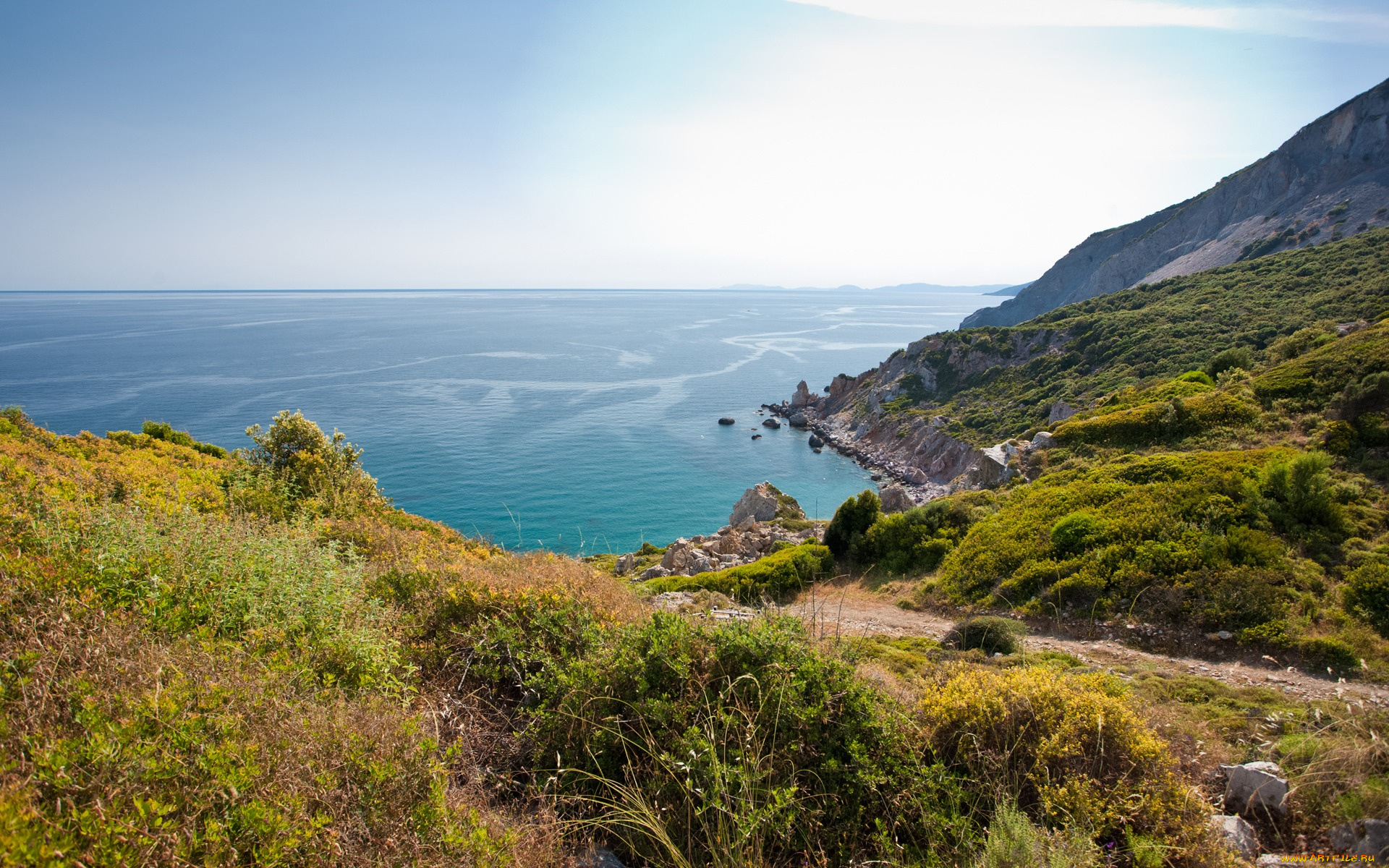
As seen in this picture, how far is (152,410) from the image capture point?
64.0 metres

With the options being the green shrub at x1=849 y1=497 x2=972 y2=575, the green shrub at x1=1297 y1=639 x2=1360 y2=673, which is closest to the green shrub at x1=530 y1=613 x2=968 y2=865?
the green shrub at x1=1297 y1=639 x2=1360 y2=673

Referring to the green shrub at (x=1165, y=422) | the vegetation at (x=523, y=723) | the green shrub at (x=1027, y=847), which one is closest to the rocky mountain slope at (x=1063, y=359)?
the green shrub at (x=1165, y=422)

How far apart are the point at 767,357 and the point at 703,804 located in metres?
127

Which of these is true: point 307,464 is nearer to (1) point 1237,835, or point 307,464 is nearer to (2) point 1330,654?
(1) point 1237,835

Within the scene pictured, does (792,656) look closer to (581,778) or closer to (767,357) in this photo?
(581,778)

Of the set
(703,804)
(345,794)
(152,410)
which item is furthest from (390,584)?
(152,410)

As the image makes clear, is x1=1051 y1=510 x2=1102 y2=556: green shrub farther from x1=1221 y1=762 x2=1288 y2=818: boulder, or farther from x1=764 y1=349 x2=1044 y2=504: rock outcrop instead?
x1=764 y1=349 x2=1044 y2=504: rock outcrop

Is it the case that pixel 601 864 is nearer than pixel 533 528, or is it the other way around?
pixel 601 864

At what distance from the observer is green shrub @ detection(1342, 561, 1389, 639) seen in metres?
10.2

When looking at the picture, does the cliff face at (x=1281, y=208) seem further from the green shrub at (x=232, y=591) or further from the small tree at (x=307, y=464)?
the green shrub at (x=232, y=591)

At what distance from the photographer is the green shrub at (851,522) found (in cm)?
2128

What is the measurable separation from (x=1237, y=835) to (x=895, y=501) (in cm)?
3173

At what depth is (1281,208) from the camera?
81.8 meters

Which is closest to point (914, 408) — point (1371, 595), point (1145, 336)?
point (1145, 336)
